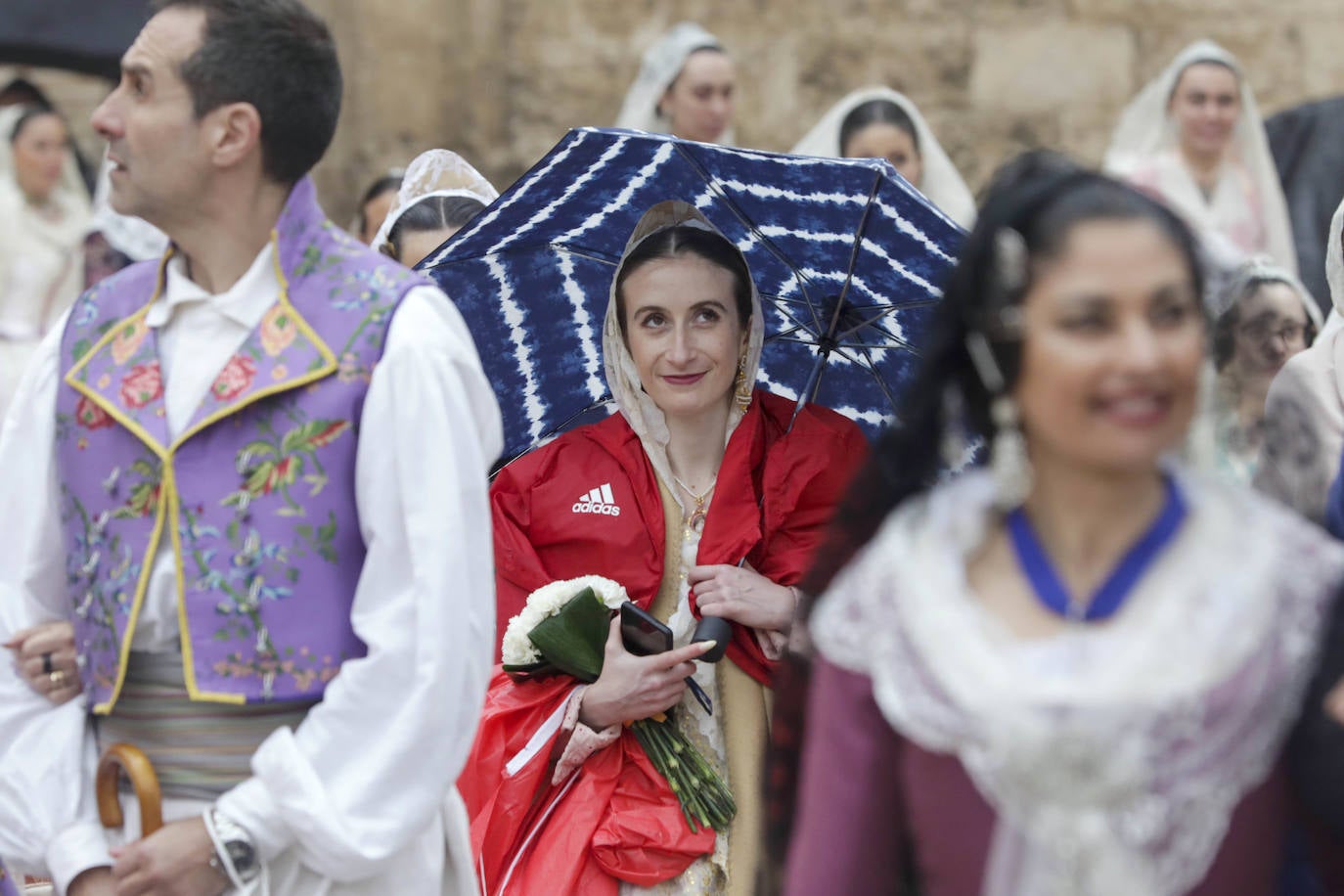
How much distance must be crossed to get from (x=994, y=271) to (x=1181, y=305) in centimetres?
23

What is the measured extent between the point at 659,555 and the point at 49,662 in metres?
1.35

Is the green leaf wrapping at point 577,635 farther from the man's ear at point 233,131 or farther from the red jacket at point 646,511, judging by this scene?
the man's ear at point 233,131

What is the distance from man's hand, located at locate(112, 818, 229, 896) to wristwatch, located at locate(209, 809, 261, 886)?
0.02 m

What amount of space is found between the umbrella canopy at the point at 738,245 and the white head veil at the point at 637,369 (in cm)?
4

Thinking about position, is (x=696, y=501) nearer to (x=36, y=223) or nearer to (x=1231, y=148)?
(x=1231, y=148)

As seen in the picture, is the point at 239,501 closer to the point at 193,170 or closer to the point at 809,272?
the point at 193,170

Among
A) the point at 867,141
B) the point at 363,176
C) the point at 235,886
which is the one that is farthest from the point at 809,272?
the point at 363,176

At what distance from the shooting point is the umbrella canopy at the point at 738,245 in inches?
151

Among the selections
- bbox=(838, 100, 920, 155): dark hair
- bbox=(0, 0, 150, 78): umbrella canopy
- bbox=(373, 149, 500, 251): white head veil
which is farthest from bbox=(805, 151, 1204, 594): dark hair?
bbox=(0, 0, 150, 78): umbrella canopy

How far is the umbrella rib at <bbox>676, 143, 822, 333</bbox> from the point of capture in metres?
3.88

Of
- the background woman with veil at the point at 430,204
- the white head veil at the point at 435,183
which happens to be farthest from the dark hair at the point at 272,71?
the white head veil at the point at 435,183

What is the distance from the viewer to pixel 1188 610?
7.06 ft

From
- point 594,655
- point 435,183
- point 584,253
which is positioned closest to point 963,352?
point 594,655

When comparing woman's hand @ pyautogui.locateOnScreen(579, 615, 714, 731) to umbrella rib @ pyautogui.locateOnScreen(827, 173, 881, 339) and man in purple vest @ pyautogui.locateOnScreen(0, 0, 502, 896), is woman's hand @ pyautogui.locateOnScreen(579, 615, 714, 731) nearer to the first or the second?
man in purple vest @ pyautogui.locateOnScreen(0, 0, 502, 896)
